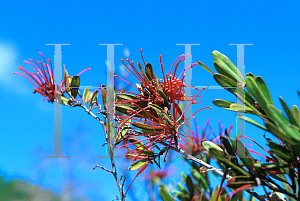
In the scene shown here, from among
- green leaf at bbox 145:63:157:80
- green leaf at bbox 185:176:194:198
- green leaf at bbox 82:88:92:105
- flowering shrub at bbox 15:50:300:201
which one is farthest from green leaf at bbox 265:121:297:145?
green leaf at bbox 82:88:92:105

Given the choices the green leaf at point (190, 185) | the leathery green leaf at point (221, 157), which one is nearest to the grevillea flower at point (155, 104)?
the leathery green leaf at point (221, 157)

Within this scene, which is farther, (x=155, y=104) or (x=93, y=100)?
(x=93, y=100)

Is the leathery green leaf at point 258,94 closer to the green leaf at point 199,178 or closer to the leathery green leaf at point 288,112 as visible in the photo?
the leathery green leaf at point 288,112

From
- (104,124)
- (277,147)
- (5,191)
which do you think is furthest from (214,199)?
(5,191)

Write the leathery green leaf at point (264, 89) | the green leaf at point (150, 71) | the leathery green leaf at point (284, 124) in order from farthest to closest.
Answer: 1. the green leaf at point (150, 71)
2. the leathery green leaf at point (264, 89)
3. the leathery green leaf at point (284, 124)

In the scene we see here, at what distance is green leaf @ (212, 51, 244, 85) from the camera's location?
20.2 inches

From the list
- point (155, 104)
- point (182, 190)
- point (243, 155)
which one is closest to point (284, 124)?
point (243, 155)

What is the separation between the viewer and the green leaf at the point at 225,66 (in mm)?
512

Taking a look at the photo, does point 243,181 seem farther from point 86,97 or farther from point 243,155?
point 86,97

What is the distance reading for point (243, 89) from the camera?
0.49m

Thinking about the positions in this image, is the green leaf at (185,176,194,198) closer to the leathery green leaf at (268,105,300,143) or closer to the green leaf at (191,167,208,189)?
the green leaf at (191,167,208,189)

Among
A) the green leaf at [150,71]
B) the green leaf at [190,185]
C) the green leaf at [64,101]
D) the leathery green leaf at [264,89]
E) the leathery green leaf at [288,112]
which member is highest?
the green leaf at [150,71]

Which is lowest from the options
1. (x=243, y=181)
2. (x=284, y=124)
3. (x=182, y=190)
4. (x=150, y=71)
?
(x=182, y=190)

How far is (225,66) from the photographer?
52 centimetres
